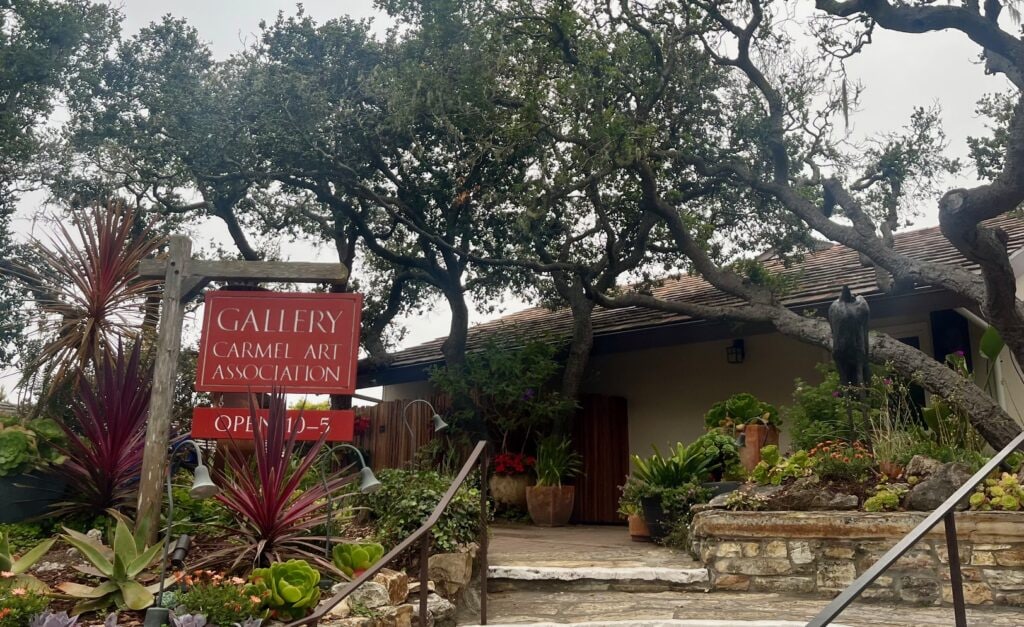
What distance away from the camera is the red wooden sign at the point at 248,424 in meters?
5.05

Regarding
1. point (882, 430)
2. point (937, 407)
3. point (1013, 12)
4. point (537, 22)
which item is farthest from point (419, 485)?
point (1013, 12)

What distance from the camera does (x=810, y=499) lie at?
547cm

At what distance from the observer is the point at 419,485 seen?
5.56 metres

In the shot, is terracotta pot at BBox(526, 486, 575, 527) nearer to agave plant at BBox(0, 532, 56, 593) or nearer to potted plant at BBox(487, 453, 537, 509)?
potted plant at BBox(487, 453, 537, 509)

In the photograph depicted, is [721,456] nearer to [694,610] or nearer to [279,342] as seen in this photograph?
[694,610]

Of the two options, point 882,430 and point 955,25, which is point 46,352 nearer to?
point 882,430

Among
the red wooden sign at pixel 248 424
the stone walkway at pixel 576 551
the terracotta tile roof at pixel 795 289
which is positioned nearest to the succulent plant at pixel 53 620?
the red wooden sign at pixel 248 424

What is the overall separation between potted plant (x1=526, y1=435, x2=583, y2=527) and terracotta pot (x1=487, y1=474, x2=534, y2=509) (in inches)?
8.1

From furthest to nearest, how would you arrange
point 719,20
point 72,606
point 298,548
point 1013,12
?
point 719,20, point 1013,12, point 298,548, point 72,606

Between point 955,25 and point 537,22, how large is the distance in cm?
418

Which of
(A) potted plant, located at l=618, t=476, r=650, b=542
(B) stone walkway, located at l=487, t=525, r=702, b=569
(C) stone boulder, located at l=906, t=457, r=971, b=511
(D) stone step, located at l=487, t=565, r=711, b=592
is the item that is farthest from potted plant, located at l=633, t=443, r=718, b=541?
(C) stone boulder, located at l=906, t=457, r=971, b=511

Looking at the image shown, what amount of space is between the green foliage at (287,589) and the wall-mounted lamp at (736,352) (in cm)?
725

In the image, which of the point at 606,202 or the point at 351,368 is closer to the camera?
the point at 351,368

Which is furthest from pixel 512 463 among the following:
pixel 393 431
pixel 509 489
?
pixel 393 431
